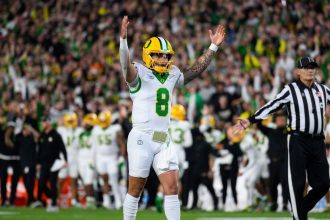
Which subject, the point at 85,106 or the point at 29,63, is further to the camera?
the point at 29,63

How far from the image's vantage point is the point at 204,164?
17328 millimetres

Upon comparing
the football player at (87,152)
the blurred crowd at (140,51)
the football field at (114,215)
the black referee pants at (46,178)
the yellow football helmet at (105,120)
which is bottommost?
the football field at (114,215)

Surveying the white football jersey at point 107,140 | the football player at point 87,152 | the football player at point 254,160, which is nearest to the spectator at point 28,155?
the football player at point 87,152

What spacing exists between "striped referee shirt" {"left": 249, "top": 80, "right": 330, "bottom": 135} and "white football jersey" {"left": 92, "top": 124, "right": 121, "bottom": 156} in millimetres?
7934

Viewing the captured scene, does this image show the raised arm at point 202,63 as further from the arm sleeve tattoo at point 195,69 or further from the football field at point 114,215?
the football field at point 114,215

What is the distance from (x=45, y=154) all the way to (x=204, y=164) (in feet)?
8.84

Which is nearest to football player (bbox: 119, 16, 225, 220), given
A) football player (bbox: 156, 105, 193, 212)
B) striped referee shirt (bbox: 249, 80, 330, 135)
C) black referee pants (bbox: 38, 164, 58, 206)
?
striped referee shirt (bbox: 249, 80, 330, 135)

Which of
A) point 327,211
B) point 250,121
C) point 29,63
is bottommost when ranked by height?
point 327,211

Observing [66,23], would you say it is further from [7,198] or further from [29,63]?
[7,198]

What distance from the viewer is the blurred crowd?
19969 millimetres

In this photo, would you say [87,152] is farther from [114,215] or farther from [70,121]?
[114,215]

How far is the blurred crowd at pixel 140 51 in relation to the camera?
20.0m

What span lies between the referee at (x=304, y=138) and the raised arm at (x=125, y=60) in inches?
57.3

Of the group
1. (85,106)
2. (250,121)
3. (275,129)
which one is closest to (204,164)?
(275,129)
